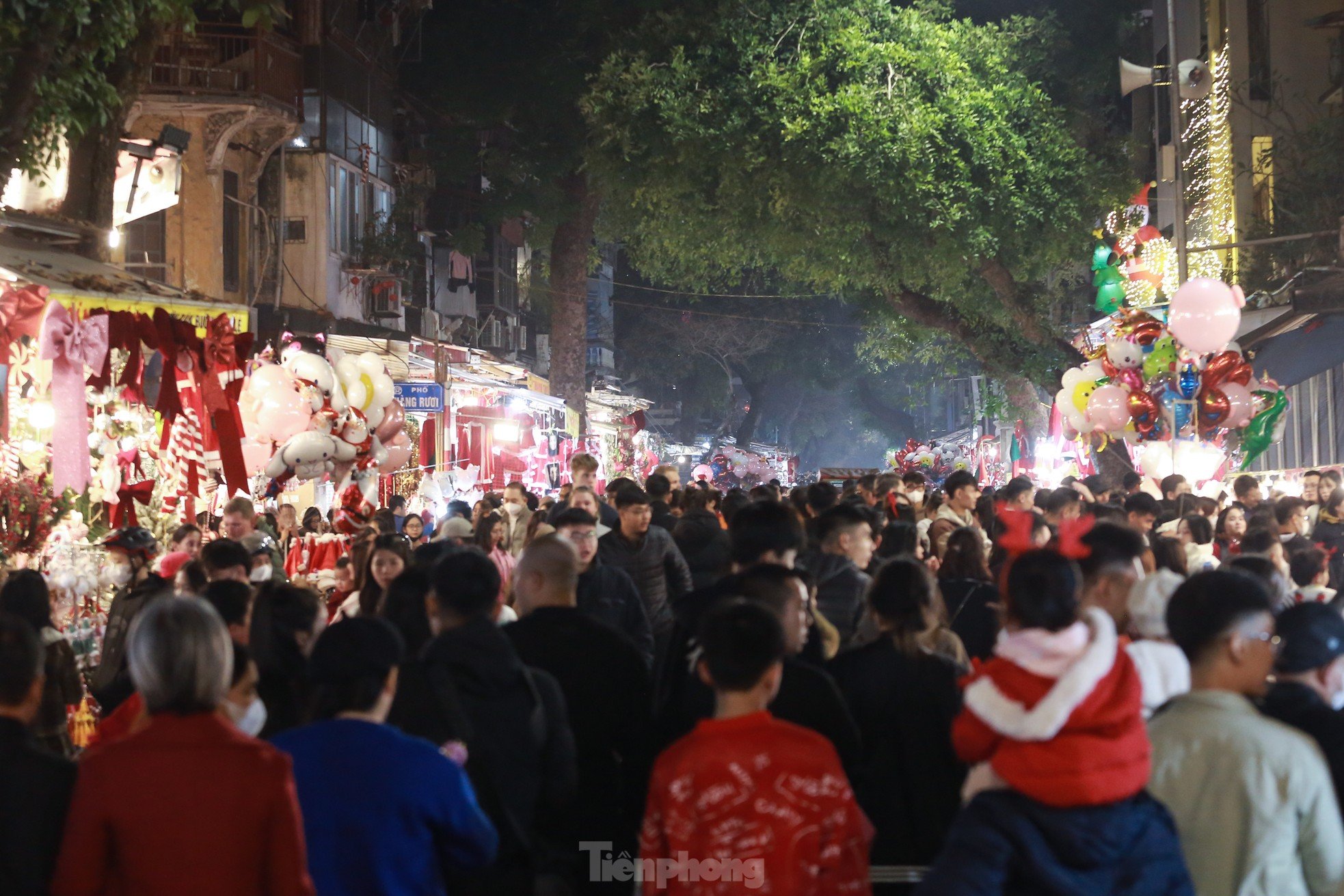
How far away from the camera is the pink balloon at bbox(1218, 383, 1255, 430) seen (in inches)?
563

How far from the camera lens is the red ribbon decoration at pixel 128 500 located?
11.1 m

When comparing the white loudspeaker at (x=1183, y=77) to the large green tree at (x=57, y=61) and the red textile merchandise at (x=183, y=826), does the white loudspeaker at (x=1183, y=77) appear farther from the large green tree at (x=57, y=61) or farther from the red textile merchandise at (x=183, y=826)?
the red textile merchandise at (x=183, y=826)

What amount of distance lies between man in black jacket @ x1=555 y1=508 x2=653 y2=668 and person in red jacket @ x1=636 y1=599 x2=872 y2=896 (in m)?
3.06

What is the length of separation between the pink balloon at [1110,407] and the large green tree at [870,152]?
6738 millimetres

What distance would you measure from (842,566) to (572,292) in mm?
23820

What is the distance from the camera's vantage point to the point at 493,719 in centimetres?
440

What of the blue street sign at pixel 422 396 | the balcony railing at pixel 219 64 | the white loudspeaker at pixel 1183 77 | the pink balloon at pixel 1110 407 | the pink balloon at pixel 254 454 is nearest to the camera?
the pink balloon at pixel 254 454

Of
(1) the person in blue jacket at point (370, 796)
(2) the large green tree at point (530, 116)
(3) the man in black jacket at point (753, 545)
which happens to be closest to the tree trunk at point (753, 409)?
(2) the large green tree at point (530, 116)

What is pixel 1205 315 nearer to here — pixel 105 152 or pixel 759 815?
pixel 105 152

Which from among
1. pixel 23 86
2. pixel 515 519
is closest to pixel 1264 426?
pixel 515 519

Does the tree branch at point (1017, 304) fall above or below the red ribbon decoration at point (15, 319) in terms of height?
above

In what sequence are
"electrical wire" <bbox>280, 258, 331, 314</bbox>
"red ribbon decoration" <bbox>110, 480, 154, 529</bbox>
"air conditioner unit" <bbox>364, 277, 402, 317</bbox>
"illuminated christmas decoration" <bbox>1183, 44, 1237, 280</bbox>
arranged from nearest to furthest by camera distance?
"red ribbon decoration" <bbox>110, 480, 154, 529</bbox>, "illuminated christmas decoration" <bbox>1183, 44, 1237, 280</bbox>, "electrical wire" <bbox>280, 258, 331, 314</bbox>, "air conditioner unit" <bbox>364, 277, 402, 317</bbox>

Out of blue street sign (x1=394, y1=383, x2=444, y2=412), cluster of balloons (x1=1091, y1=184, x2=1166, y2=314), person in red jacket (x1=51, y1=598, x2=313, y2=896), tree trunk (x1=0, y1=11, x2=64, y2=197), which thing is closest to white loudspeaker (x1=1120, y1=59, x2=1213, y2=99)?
cluster of balloons (x1=1091, y1=184, x2=1166, y2=314)

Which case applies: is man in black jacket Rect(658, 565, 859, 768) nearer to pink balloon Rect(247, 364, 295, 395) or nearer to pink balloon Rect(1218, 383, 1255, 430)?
pink balloon Rect(247, 364, 295, 395)
